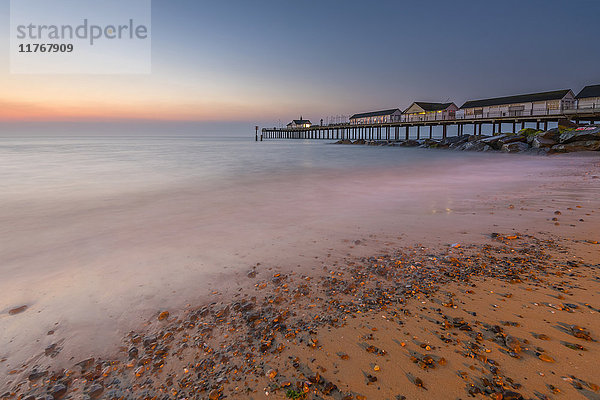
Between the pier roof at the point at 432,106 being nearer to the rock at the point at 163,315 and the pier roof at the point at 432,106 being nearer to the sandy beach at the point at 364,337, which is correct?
the sandy beach at the point at 364,337

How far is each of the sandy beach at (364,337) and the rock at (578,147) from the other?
29.3 metres

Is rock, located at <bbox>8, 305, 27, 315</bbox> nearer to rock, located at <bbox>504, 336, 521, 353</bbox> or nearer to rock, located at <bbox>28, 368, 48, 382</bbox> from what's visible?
rock, located at <bbox>28, 368, 48, 382</bbox>

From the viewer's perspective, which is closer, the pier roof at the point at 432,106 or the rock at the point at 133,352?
the rock at the point at 133,352

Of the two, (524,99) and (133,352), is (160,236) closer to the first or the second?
(133,352)

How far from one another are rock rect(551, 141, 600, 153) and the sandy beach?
29301 millimetres

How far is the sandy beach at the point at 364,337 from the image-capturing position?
8.31 feet

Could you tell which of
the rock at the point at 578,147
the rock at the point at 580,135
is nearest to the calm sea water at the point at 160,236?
the rock at the point at 578,147

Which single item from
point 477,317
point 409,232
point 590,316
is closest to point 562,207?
point 409,232

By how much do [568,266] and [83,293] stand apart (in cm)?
692

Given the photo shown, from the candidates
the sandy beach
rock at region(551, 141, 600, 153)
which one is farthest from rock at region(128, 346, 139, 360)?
rock at region(551, 141, 600, 153)

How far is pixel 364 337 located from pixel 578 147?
33.8 m

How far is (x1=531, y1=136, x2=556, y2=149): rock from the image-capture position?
29634 millimetres

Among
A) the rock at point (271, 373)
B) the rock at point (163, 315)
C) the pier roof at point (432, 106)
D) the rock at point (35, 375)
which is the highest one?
the pier roof at point (432, 106)

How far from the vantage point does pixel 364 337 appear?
3057 millimetres
